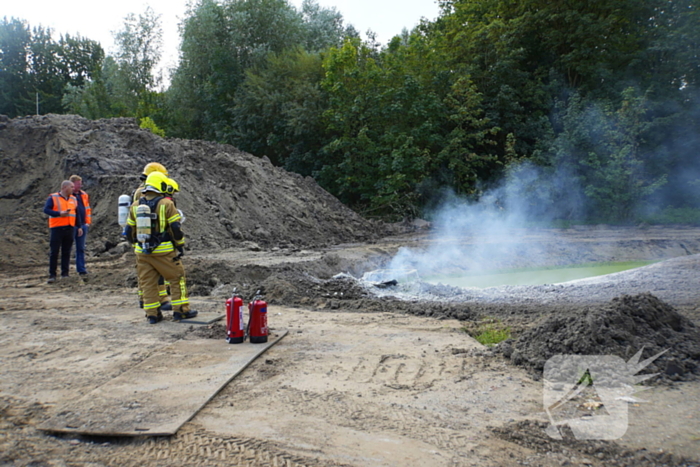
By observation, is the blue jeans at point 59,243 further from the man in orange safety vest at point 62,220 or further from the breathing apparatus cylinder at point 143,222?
the breathing apparatus cylinder at point 143,222

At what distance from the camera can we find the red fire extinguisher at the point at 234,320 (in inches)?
236

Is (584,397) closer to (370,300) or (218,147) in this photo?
(370,300)

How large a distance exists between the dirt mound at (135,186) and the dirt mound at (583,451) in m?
12.1

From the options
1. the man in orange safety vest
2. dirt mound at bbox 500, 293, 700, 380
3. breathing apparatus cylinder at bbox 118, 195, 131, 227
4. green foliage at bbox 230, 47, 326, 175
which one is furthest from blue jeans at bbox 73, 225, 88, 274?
green foliage at bbox 230, 47, 326, 175

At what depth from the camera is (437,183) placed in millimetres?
24203

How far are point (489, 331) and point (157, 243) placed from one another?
15.0 feet

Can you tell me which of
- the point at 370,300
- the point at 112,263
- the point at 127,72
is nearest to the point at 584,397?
the point at 370,300

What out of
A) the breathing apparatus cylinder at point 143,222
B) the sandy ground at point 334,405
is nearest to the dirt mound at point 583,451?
the sandy ground at point 334,405

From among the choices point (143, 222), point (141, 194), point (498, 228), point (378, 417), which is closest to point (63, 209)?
point (141, 194)

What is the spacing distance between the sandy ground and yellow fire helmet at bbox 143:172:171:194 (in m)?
1.86

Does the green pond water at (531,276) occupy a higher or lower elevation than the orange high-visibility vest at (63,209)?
lower

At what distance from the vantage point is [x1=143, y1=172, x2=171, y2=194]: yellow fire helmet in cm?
703

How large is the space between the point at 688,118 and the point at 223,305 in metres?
24.3

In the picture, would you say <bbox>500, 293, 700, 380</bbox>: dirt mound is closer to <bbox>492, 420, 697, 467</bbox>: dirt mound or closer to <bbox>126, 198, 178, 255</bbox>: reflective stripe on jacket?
<bbox>492, 420, 697, 467</bbox>: dirt mound
